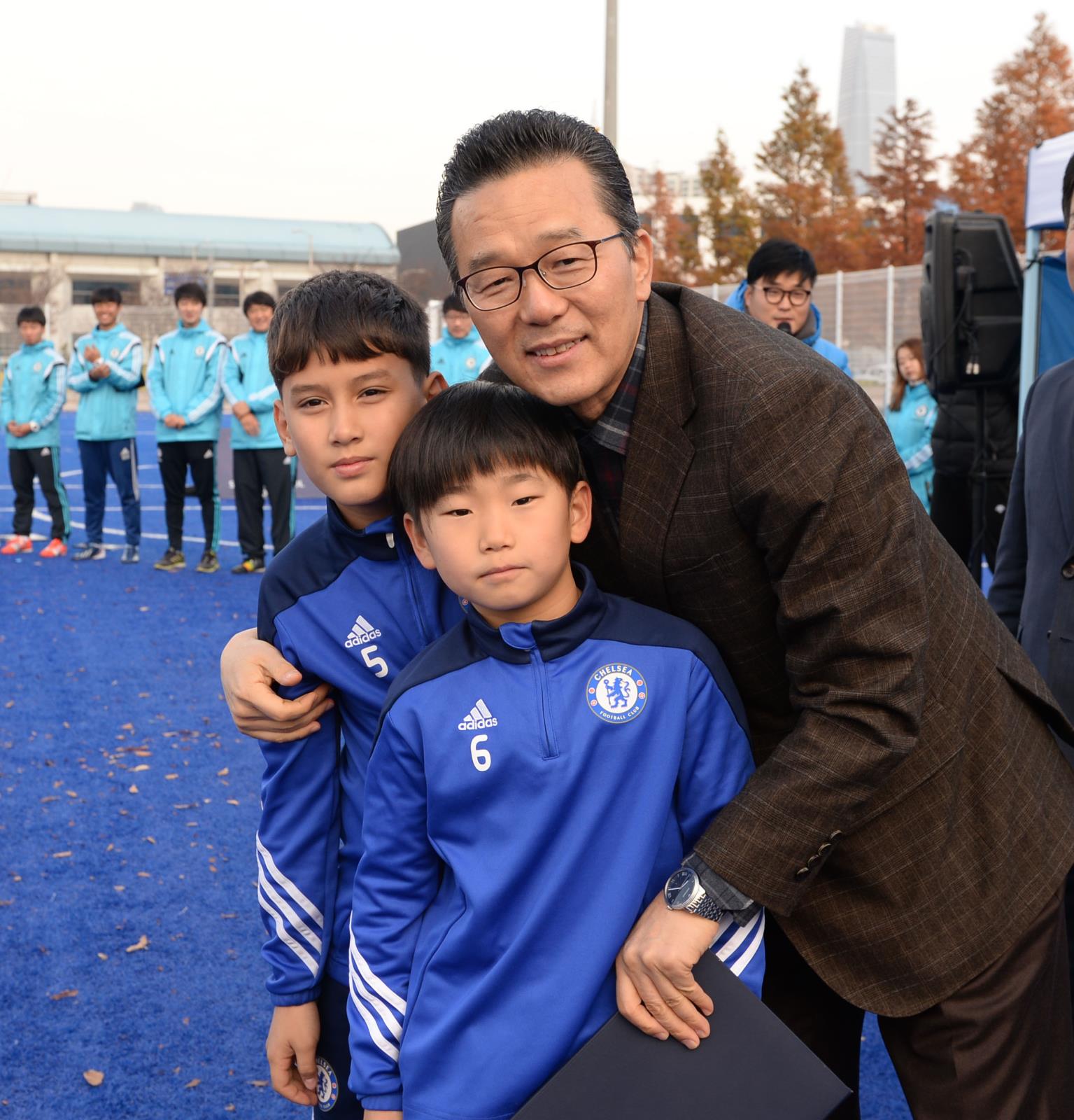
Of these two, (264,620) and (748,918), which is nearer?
(748,918)

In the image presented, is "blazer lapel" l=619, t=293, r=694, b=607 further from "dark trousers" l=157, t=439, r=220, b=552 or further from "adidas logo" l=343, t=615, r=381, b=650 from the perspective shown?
"dark trousers" l=157, t=439, r=220, b=552

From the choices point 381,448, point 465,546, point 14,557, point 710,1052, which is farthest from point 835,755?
point 14,557

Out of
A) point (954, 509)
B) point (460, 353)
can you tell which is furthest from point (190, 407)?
point (954, 509)

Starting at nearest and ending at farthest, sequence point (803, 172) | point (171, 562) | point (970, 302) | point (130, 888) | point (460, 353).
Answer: point (130, 888)
point (970, 302)
point (460, 353)
point (171, 562)
point (803, 172)

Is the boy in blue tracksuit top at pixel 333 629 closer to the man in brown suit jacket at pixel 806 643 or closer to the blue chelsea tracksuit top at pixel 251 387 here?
the man in brown suit jacket at pixel 806 643

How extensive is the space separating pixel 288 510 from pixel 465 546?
7.94m

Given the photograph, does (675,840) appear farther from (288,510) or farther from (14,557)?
(14,557)

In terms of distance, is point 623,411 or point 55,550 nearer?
point 623,411

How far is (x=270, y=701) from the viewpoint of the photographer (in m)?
1.75

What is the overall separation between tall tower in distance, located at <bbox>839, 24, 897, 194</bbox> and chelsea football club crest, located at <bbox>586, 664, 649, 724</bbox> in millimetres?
201098

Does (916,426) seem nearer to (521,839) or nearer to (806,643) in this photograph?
(806,643)

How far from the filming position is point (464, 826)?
1.55 meters

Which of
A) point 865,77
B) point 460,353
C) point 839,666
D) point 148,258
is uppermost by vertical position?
point 865,77

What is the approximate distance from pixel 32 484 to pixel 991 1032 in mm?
10266
